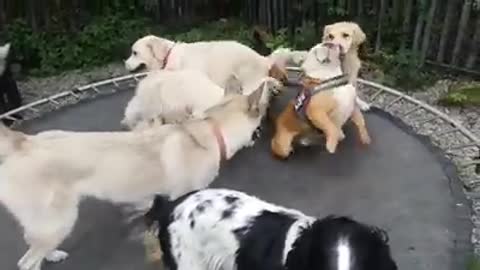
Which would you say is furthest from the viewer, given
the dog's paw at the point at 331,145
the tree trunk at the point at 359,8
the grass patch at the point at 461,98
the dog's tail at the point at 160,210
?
the tree trunk at the point at 359,8

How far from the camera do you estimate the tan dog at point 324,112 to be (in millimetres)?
3785

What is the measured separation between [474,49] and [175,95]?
222 centimetres

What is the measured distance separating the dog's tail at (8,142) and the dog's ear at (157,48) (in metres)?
1.38

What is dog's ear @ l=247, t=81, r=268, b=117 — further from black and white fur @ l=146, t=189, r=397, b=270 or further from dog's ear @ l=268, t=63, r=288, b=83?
dog's ear @ l=268, t=63, r=288, b=83

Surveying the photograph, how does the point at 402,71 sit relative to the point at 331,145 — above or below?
below

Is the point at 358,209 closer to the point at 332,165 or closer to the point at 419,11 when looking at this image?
the point at 332,165

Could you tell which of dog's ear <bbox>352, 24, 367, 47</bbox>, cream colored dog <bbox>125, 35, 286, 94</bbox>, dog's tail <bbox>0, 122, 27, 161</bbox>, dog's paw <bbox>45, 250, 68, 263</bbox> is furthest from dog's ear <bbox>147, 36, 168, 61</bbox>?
dog's tail <bbox>0, 122, 27, 161</bbox>

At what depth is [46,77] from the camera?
5664 millimetres

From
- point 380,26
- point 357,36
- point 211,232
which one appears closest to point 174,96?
point 357,36

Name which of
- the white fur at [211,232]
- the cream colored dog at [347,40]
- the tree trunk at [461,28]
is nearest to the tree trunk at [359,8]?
the tree trunk at [461,28]

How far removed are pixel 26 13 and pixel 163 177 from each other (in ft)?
10.5

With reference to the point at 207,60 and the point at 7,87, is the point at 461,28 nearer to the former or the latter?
the point at 207,60

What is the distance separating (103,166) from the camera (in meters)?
3.03

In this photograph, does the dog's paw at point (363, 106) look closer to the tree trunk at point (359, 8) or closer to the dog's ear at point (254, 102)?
the dog's ear at point (254, 102)
